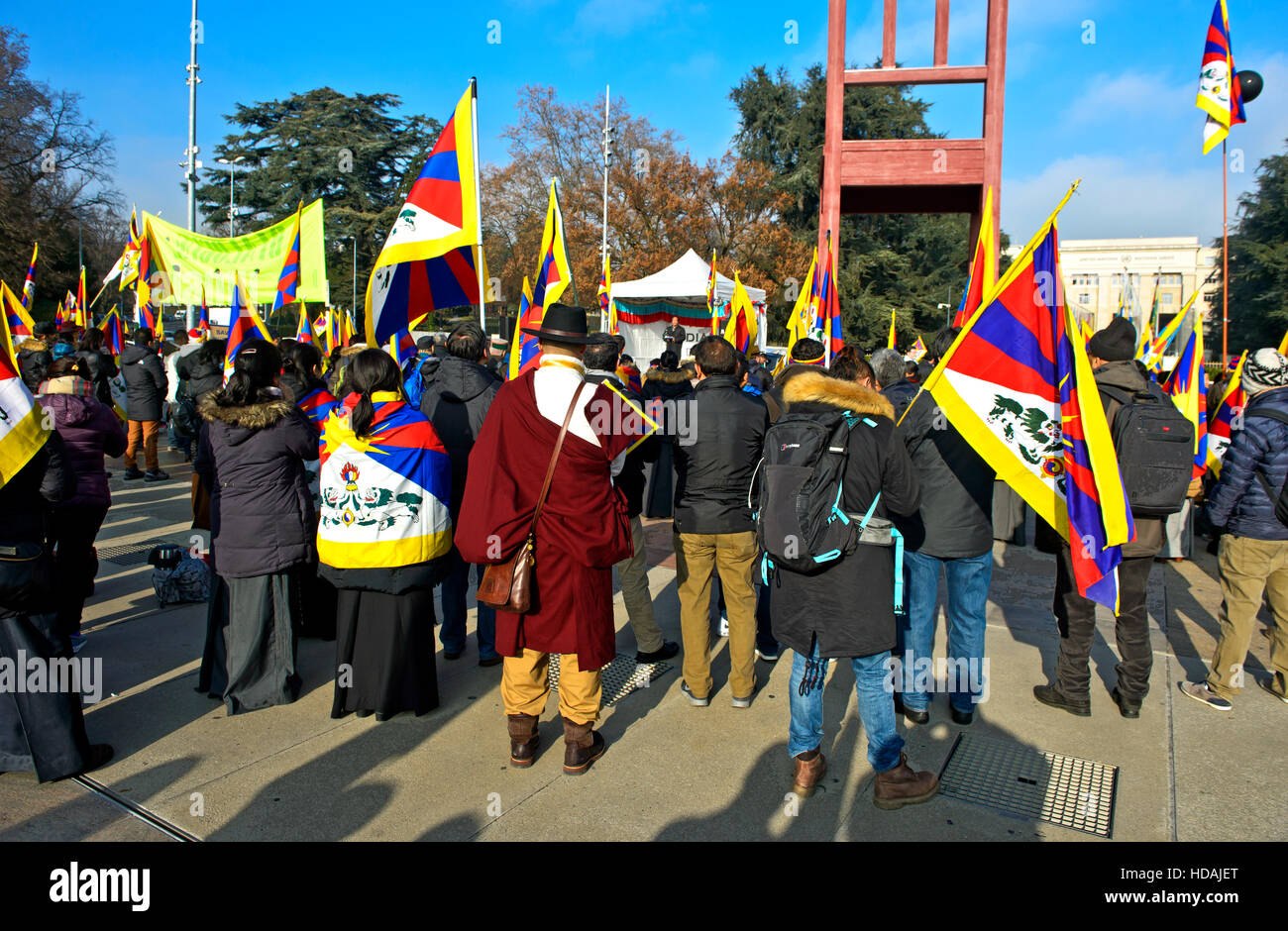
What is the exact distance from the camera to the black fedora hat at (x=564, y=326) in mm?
3598

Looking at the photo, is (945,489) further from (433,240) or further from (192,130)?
(192,130)

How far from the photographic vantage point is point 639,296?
2055 centimetres

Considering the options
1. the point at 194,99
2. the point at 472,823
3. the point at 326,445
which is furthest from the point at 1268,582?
the point at 194,99

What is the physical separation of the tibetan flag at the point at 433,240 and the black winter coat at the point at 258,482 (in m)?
1.54

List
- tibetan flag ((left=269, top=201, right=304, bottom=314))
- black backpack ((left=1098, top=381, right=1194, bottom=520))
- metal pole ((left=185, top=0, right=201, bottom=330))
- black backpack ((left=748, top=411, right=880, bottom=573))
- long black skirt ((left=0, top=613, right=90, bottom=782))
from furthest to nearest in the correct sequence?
Answer: metal pole ((left=185, top=0, right=201, bottom=330)), tibetan flag ((left=269, top=201, right=304, bottom=314)), black backpack ((left=1098, top=381, right=1194, bottom=520)), long black skirt ((left=0, top=613, right=90, bottom=782)), black backpack ((left=748, top=411, right=880, bottom=573))

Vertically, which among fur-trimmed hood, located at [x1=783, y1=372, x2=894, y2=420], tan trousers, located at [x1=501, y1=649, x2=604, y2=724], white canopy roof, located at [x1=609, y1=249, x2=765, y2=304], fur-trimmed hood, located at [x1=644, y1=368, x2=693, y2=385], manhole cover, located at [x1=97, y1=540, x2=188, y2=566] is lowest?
manhole cover, located at [x1=97, y1=540, x2=188, y2=566]

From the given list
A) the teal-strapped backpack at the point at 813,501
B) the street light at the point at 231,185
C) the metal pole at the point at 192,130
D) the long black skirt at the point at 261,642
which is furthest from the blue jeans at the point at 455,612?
the street light at the point at 231,185

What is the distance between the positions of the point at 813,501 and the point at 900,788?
51.6 inches

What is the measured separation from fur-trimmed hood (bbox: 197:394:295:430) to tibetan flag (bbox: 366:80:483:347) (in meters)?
1.52

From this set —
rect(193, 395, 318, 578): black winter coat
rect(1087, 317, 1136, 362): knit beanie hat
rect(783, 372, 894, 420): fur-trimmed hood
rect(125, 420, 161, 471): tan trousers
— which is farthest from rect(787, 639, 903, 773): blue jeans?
rect(125, 420, 161, 471): tan trousers

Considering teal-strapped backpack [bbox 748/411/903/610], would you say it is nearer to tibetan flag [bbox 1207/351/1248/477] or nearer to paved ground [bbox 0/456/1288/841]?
paved ground [bbox 0/456/1288/841]

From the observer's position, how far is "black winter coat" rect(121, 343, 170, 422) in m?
10.6

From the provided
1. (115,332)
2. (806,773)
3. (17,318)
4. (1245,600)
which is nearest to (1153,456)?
(1245,600)
